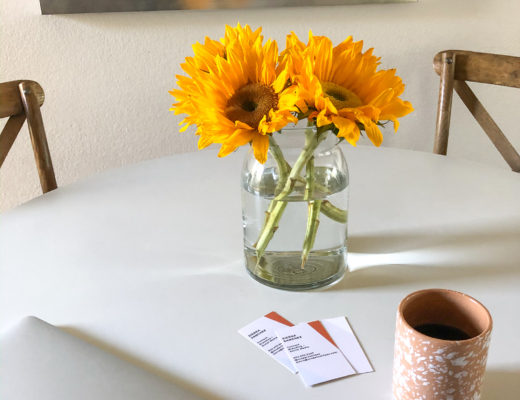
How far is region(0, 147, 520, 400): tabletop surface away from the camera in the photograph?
66cm

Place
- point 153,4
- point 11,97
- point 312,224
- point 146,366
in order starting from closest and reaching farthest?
1. point 146,366
2. point 312,224
3. point 11,97
4. point 153,4

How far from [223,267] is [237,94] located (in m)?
0.27

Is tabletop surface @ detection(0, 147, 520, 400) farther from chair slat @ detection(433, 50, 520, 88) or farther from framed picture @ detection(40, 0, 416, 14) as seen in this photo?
framed picture @ detection(40, 0, 416, 14)

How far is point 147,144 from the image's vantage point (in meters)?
1.75

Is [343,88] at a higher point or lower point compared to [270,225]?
higher

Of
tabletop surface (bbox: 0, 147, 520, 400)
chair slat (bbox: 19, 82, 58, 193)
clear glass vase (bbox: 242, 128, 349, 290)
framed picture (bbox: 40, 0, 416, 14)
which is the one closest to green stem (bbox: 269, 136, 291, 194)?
clear glass vase (bbox: 242, 128, 349, 290)

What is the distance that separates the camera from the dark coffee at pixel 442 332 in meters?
0.58

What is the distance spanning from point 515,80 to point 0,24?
1.29 metres

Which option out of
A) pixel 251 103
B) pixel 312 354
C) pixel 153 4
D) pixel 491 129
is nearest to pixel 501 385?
pixel 312 354

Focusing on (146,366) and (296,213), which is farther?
(296,213)

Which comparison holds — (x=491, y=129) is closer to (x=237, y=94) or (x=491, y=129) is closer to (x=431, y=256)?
(x=431, y=256)

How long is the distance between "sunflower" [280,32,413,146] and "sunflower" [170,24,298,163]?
20mm

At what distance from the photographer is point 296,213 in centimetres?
76

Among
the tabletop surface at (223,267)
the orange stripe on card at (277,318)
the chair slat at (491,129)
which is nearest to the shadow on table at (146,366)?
the tabletop surface at (223,267)
